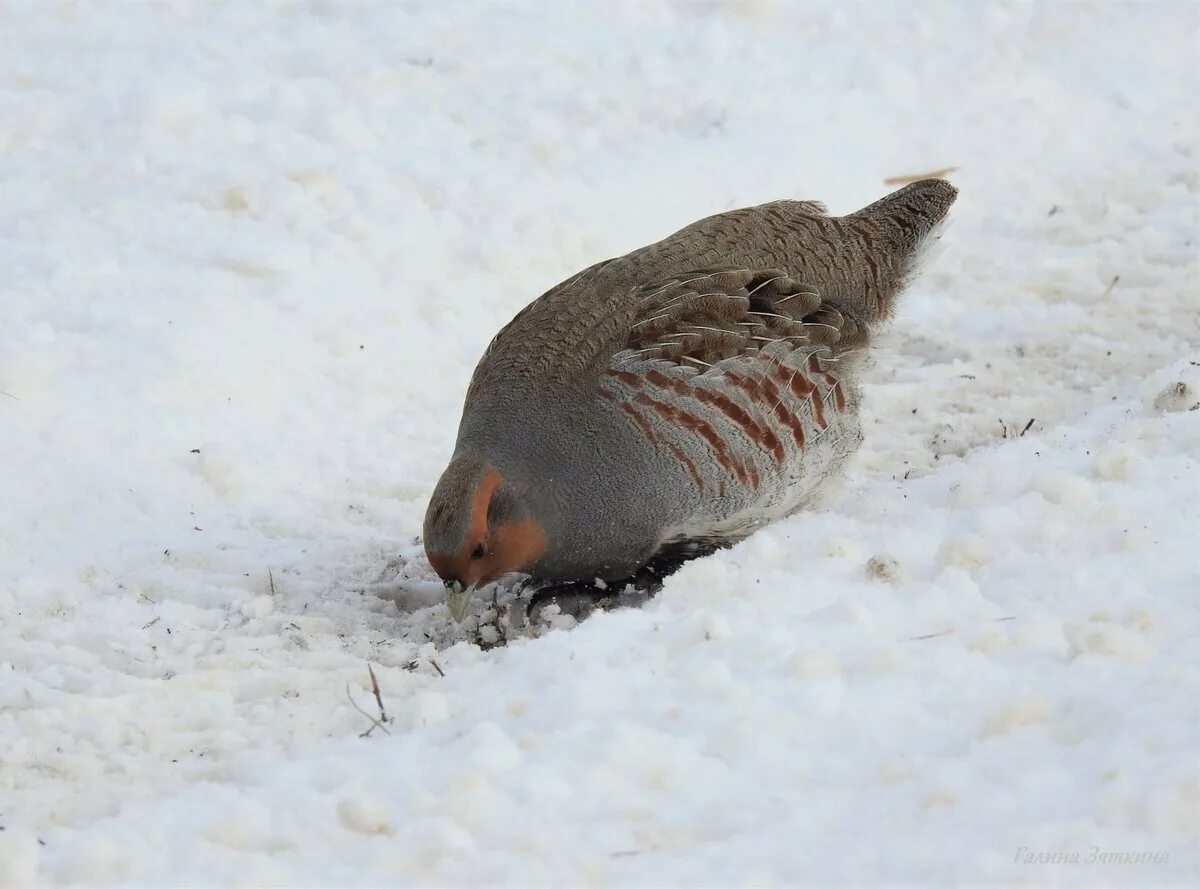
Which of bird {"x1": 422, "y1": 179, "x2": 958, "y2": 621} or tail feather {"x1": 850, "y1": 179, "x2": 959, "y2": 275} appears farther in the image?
tail feather {"x1": 850, "y1": 179, "x2": 959, "y2": 275}

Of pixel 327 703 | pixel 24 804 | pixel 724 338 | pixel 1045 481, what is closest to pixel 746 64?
pixel 724 338

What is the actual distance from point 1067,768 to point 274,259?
13.0 feet

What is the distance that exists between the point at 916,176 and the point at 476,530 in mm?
4156

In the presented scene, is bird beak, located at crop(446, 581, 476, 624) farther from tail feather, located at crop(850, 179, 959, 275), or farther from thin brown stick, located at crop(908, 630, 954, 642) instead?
tail feather, located at crop(850, 179, 959, 275)

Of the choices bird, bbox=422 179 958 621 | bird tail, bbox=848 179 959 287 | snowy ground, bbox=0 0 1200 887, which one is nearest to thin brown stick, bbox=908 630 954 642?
snowy ground, bbox=0 0 1200 887

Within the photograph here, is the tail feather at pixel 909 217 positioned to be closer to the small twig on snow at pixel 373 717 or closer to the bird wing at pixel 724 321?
the bird wing at pixel 724 321

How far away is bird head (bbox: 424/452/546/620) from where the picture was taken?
141 inches

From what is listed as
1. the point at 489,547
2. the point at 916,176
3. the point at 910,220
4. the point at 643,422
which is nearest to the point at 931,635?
the point at 643,422

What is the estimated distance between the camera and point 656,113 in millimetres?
6777

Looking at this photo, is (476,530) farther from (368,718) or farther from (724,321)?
(724,321)

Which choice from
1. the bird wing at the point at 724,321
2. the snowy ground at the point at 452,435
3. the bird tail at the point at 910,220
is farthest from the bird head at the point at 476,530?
the bird tail at the point at 910,220

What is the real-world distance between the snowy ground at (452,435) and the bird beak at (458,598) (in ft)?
0.64

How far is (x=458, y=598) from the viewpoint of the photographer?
367 centimetres

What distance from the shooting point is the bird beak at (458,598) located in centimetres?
366
